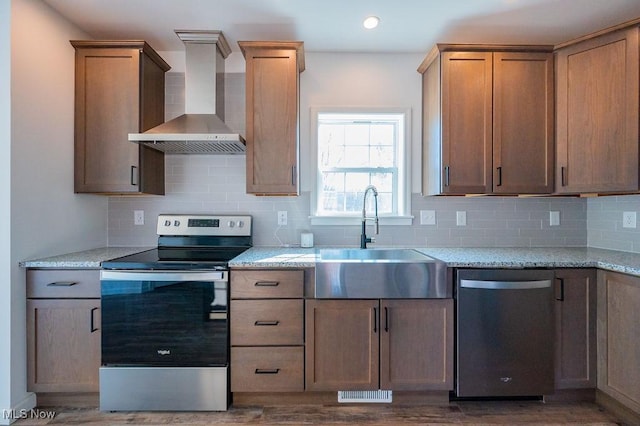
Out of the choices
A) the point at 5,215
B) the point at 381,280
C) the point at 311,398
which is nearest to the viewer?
the point at 5,215

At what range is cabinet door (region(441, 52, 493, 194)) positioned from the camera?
2379 millimetres

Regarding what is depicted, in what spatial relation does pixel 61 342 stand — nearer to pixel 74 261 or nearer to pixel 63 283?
pixel 63 283

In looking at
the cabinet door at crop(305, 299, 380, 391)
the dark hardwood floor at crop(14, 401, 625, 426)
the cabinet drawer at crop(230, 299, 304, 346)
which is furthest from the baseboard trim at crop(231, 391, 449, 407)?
the cabinet drawer at crop(230, 299, 304, 346)

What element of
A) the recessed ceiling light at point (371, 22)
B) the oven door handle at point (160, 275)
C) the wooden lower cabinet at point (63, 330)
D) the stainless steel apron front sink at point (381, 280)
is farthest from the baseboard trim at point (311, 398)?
the recessed ceiling light at point (371, 22)

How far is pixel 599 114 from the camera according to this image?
221 centimetres

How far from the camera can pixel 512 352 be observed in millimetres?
2035

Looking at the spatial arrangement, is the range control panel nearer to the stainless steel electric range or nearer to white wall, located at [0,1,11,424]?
the stainless steel electric range

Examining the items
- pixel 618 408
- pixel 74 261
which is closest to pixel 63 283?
pixel 74 261

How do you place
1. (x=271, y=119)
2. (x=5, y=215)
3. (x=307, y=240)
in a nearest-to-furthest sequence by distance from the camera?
(x=5, y=215) < (x=271, y=119) < (x=307, y=240)

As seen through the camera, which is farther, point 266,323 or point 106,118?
point 106,118

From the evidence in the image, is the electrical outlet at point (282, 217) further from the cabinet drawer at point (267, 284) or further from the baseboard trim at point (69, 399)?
the baseboard trim at point (69, 399)

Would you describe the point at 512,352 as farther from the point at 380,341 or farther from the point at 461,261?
the point at 380,341

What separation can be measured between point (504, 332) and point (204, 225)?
2.18m

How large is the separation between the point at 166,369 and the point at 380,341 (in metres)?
1.27
